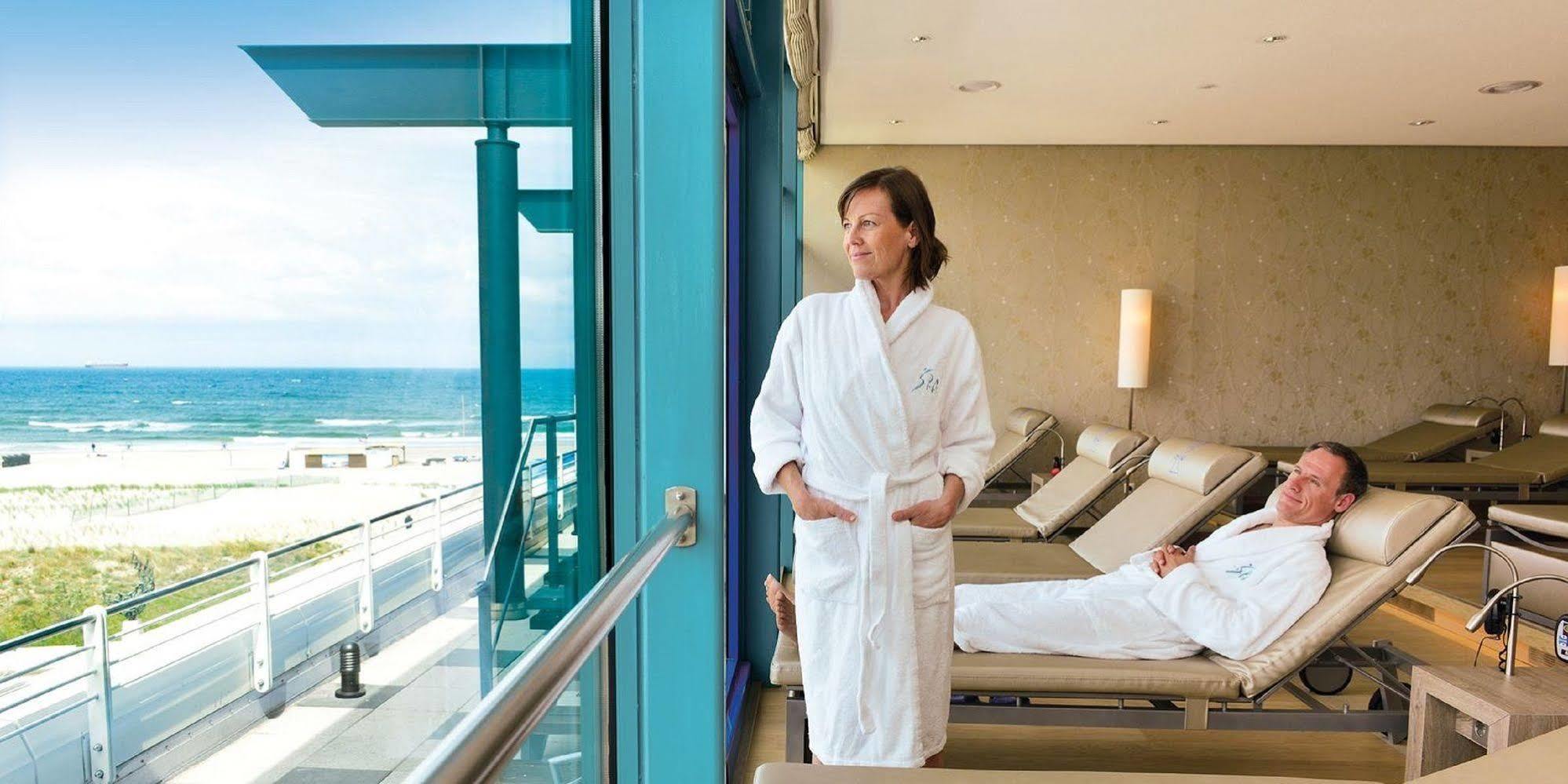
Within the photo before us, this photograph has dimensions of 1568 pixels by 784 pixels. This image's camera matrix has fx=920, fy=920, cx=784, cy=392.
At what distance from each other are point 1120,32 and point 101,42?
171 inches

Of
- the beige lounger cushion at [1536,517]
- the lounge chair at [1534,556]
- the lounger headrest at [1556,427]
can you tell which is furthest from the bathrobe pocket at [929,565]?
the lounger headrest at [1556,427]

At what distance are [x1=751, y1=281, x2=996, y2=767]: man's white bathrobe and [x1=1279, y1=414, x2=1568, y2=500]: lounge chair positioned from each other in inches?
150

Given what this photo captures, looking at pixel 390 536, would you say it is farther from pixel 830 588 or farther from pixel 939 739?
pixel 939 739

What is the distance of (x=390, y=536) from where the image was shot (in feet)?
2.25

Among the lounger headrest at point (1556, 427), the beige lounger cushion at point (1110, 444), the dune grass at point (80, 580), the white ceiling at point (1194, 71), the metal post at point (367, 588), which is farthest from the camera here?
the lounger headrest at point (1556, 427)

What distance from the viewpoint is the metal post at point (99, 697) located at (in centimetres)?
37

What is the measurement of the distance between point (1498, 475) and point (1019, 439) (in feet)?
8.01

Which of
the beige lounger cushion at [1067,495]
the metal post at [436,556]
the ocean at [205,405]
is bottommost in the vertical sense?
the beige lounger cushion at [1067,495]

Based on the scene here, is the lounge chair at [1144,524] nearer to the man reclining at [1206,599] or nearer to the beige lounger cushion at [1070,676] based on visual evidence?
the man reclining at [1206,599]

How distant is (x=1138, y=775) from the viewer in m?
1.31

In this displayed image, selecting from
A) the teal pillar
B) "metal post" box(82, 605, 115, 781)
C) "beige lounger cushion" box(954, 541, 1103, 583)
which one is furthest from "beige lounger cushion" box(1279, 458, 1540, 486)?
"metal post" box(82, 605, 115, 781)

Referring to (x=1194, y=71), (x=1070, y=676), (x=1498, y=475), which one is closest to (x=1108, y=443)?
(x=1194, y=71)

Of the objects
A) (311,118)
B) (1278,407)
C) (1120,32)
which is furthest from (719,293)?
(1278,407)

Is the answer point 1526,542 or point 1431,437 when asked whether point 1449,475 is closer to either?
point 1431,437
